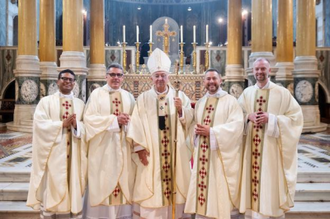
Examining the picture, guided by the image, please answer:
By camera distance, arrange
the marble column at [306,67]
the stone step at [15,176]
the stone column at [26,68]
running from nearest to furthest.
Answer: the stone step at [15,176], the marble column at [306,67], the stone column at [26,68]

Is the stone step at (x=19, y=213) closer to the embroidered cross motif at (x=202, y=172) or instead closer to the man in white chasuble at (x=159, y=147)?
the man in white chasuble at (x=159, y=147)

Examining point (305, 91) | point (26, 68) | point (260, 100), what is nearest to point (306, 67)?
point (305, 91)

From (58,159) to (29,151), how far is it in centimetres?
362

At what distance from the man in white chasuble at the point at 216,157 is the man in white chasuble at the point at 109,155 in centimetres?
77

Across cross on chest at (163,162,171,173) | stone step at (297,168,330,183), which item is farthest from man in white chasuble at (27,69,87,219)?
stone step at (297,168,330,183)

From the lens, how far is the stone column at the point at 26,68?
9992 mm

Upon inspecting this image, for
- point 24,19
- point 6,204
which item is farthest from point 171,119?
point 24,19

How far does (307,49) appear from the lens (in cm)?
984

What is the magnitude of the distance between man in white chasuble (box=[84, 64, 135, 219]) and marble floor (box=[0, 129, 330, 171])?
2.15 m

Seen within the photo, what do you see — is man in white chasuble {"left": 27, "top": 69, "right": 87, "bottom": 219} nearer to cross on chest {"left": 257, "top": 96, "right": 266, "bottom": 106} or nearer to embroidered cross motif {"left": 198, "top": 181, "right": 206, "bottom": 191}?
embroidered cross motif {"left": 198, "top": 181, "right": 206, "bottom": 191}

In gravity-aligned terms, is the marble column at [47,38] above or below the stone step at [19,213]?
above

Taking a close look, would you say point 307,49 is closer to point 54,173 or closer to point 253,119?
point 253,119

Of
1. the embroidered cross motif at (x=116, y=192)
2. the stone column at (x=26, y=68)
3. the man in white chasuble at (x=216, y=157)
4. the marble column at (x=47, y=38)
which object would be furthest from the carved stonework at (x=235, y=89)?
the embroidered cross motif at (x=116, y=192)

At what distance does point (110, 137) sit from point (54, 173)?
2.34ft
